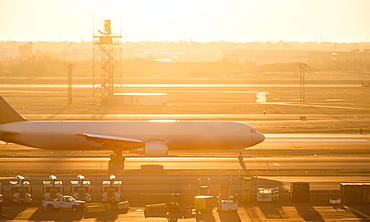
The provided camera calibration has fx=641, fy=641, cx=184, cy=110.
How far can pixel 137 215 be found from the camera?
45.7 metres

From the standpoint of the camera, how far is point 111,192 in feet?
162

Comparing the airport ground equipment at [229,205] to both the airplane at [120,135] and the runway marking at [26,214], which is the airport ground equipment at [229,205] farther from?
the airplane at [120,135]

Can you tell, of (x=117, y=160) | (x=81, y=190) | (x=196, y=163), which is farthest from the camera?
(x=196, y=163)

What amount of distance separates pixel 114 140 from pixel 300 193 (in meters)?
20.8

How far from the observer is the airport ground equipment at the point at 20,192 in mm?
48750

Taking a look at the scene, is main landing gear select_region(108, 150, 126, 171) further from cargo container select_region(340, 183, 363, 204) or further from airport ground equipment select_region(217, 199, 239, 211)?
cargo container select_region(340, 183, 363, 204)

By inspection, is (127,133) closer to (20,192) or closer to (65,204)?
(20,192)

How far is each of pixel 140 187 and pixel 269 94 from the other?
114061 millimetres

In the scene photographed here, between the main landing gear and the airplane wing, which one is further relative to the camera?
the main landing gear

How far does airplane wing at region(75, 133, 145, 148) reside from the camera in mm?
62312

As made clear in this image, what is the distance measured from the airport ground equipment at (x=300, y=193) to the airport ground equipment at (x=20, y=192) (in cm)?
2037

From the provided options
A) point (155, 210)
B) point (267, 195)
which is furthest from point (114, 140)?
point (267, 195)

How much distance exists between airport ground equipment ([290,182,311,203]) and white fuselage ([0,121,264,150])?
15.7 metres

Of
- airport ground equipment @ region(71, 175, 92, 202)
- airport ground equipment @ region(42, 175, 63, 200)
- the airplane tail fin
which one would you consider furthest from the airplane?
airport ground equipment @ region(42, 175, 63, 200)
